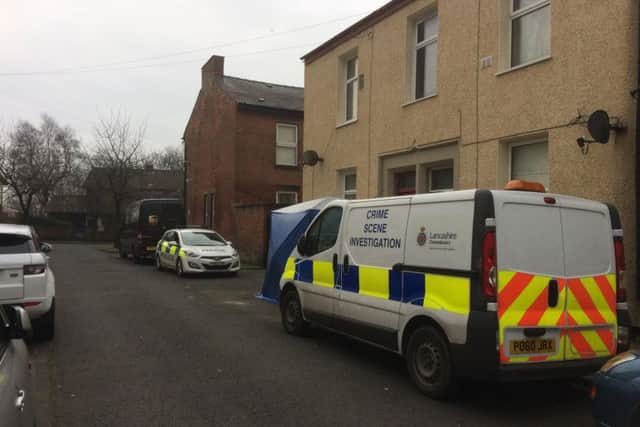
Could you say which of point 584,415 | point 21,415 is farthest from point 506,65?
point 21,415

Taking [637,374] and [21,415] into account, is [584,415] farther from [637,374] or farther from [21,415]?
[21,415]

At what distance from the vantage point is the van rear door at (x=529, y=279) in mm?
4824

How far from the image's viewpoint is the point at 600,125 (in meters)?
7.31

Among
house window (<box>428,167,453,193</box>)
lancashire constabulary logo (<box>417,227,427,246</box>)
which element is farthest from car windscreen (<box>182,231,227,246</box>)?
lancashire constabulary logo (<box>417,227,427,246</box>)

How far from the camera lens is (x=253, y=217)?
70.9 ft

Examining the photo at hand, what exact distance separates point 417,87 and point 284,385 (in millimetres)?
8004

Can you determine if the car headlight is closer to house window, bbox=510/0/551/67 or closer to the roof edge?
house window, bbox=510/0/551/67

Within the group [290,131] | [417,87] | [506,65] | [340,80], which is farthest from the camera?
[290,131]

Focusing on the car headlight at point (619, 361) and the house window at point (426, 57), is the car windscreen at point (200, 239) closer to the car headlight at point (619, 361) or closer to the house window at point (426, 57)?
the house window at point (426, 57)

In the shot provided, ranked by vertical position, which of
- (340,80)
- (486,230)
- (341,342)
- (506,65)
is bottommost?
(341,342)

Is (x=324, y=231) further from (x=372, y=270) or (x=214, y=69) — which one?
(x=214, y=69)

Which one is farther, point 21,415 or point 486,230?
point 486,230

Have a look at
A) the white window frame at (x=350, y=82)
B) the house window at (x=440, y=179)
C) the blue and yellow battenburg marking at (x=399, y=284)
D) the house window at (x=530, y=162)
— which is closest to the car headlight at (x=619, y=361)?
the blue and yellow battenburg marking at (x=399, y=284)

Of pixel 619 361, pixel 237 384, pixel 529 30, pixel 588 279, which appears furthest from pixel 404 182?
pixel 619 361
